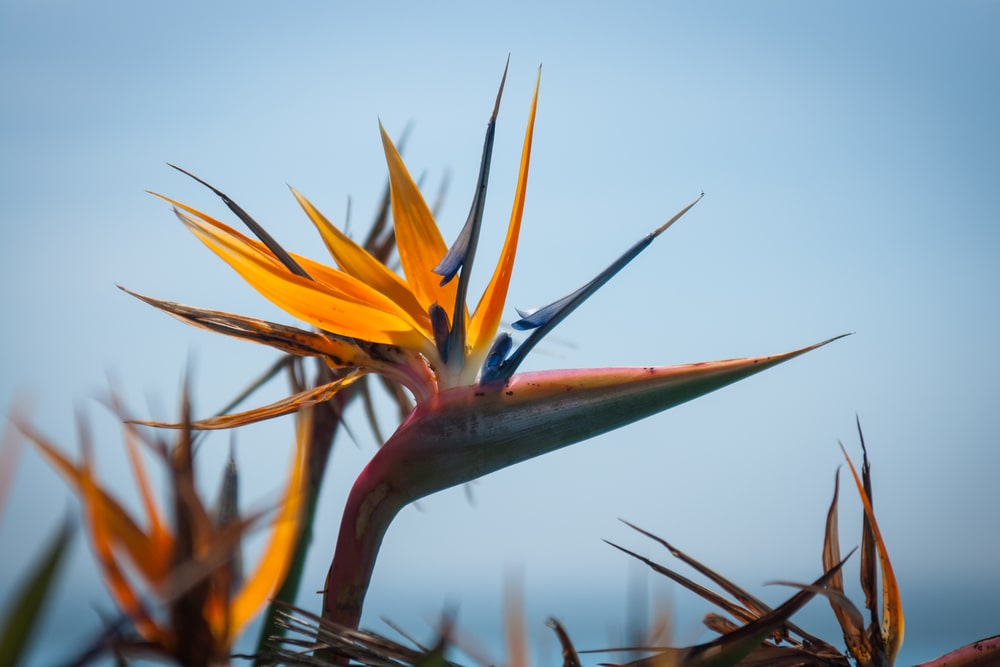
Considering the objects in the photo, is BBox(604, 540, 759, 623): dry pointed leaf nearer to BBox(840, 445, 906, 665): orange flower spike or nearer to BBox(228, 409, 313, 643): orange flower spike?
BBox(840, 445, 906, 665): orange flower spike

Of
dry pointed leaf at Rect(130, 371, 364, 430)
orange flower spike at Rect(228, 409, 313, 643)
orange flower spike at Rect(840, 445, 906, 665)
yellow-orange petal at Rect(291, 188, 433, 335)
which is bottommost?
orange flower spike at Rect(840, 445, 906, 665)

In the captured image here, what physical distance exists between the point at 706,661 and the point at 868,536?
0.24 meters

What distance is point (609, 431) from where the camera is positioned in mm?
716

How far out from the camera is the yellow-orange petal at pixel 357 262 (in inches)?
33.1

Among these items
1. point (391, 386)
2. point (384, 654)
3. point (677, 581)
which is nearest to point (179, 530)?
point (384, 654)

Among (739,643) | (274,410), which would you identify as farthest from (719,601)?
(274,410)

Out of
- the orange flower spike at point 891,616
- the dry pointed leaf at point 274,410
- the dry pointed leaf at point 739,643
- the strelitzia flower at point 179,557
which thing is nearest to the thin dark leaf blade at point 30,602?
the strelitzia flower at point 179,557

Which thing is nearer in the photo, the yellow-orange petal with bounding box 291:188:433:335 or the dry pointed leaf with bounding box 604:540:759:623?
the dry pointed leaf with bounding box 604:540:759:623

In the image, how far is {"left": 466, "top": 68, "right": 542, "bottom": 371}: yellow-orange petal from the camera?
769 mm

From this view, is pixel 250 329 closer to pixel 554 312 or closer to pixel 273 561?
pixel 554 312

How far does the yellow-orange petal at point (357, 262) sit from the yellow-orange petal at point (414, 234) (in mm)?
20

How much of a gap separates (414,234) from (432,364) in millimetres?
154

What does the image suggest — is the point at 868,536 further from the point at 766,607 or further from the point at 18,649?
the point at 18,649

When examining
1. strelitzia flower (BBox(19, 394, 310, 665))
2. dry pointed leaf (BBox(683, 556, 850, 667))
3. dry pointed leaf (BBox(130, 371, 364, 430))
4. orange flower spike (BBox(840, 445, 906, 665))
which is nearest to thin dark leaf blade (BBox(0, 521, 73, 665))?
strelitzia flower (BBox(19, 394, 310, 665))
